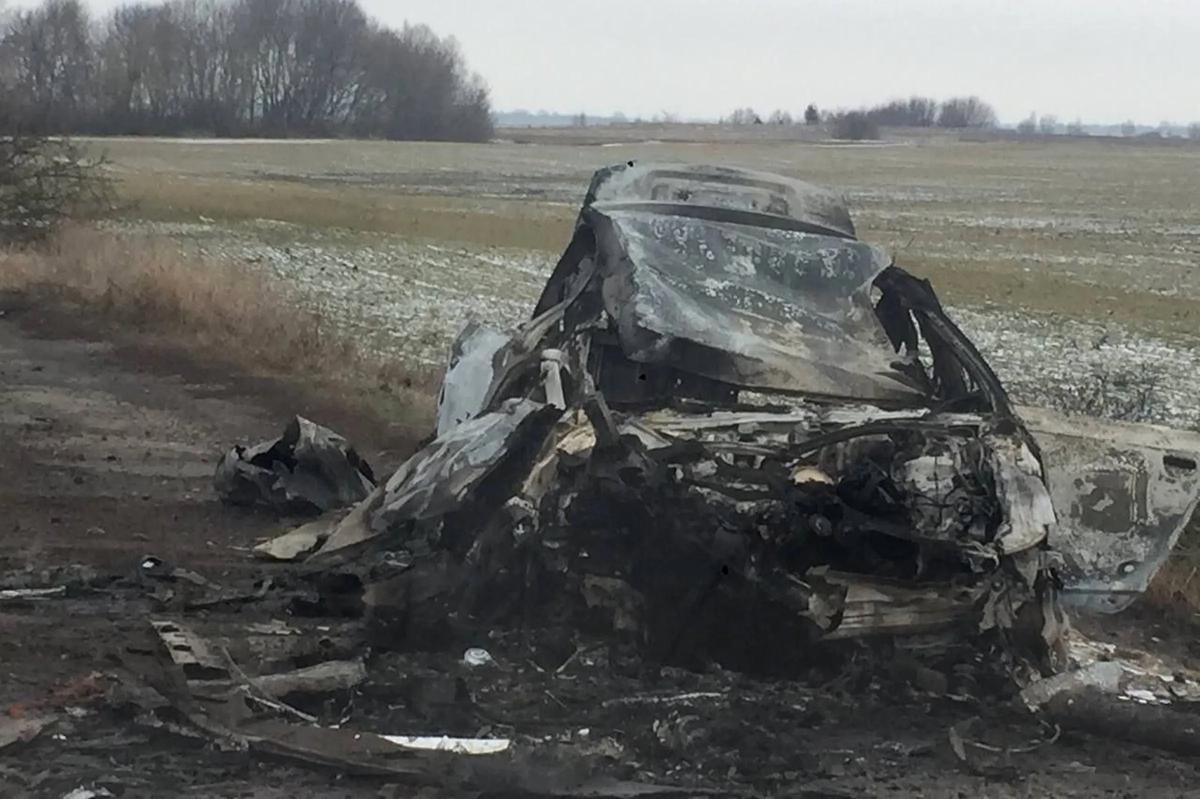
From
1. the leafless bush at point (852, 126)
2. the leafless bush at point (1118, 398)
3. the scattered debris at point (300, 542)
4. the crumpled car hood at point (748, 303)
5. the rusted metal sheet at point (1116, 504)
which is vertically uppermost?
the leafless bush at point (852, 126)

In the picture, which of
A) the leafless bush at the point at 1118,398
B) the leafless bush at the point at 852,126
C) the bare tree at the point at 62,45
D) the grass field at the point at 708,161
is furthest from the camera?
the leafless bush at the point at 852,126

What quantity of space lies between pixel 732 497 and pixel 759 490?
9 centimetres

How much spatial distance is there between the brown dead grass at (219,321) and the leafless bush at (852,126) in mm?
53061

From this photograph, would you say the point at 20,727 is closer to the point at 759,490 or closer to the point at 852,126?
the point at 759,490

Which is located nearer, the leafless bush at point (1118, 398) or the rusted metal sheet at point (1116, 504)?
the rusted metal sheet at point (1116, 504)

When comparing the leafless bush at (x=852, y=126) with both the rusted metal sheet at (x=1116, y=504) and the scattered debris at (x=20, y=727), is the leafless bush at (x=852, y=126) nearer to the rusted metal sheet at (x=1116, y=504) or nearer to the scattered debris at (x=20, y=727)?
the rusted metal sheet at (x=1116, y=504)

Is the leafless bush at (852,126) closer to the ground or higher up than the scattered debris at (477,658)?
higher up

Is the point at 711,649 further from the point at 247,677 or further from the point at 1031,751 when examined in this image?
the point at 247,677

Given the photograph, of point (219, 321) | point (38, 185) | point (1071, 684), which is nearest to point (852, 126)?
point (38, 185)

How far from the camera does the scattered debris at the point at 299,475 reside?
7.36 m

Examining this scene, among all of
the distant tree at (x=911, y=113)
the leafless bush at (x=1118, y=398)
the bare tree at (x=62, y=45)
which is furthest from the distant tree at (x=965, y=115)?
the leafless bush at (x=1118, y=398)

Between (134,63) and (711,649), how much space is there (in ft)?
247

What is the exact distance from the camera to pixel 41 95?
2294cm

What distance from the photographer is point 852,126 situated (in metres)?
69.1
